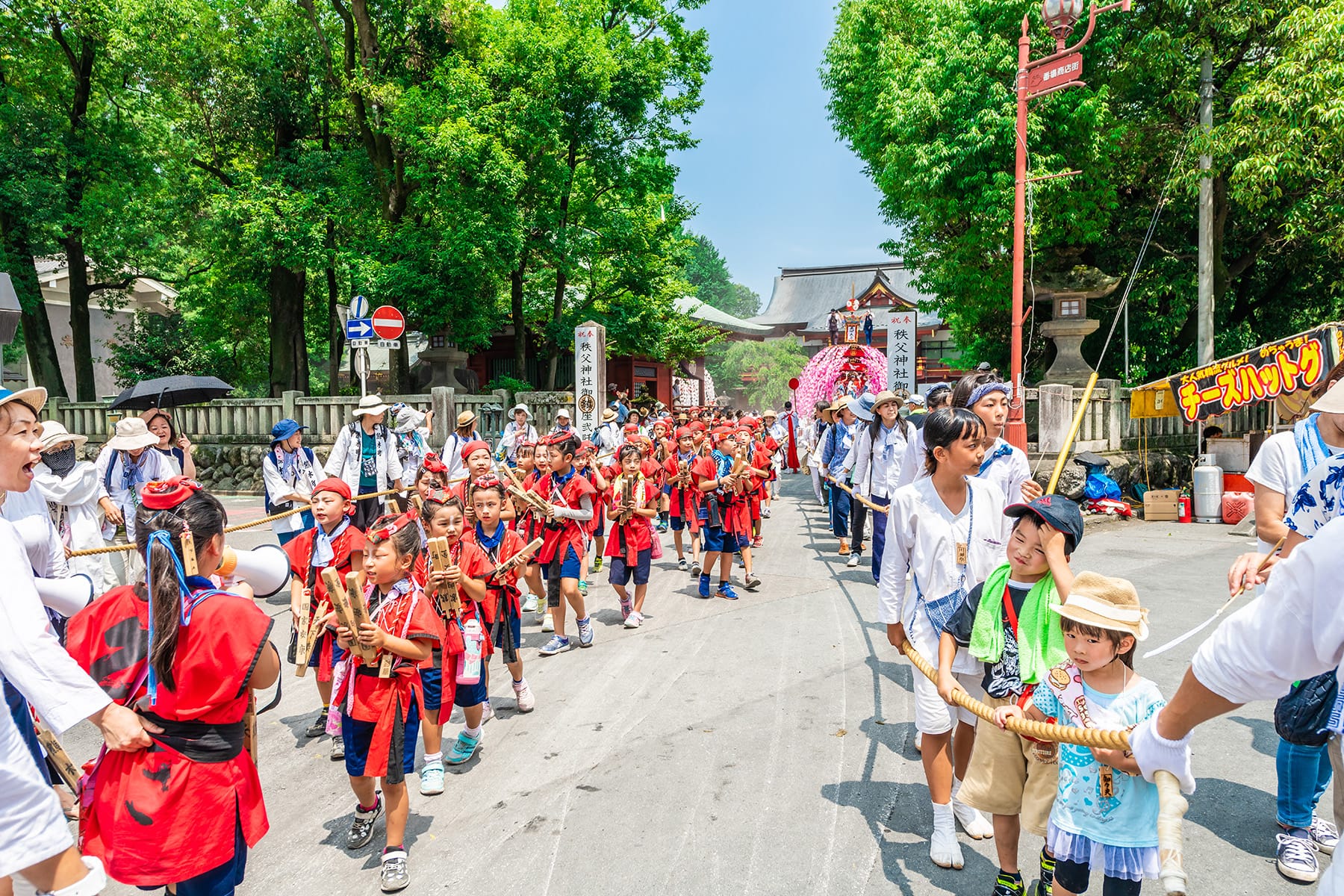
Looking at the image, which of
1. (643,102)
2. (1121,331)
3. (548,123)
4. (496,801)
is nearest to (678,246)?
(643,102)

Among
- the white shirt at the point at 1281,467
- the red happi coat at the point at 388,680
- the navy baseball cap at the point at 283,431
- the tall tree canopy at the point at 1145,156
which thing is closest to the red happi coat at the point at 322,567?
the red happi coat at the point at 388,680

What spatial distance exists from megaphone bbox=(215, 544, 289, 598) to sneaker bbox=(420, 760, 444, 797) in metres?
1.66

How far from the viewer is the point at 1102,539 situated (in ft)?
37.4

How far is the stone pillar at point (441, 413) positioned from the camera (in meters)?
15.9

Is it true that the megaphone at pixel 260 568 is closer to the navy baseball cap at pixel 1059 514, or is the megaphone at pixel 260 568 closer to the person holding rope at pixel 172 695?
the person holding rope at pixel 172 695

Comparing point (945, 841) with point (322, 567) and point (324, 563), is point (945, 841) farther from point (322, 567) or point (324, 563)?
point (324, 563)

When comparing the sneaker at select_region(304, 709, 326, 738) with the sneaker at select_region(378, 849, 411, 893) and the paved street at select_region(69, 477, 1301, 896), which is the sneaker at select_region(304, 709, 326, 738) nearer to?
the paved street at select_region(69, 477, 1301, 896)

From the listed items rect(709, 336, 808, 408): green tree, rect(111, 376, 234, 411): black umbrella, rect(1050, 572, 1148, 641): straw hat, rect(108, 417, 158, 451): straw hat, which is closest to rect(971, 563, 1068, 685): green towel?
rect(1050, 572, 1148, 641): straw hat

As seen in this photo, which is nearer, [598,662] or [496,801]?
[496,801]

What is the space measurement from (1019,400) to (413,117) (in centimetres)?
1338

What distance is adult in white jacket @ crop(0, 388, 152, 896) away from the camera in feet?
6.63

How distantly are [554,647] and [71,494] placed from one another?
11.9 feet

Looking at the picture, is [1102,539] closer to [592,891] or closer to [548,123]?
[592,891]

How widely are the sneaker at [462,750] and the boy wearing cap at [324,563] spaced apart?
622 millimetres
